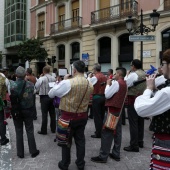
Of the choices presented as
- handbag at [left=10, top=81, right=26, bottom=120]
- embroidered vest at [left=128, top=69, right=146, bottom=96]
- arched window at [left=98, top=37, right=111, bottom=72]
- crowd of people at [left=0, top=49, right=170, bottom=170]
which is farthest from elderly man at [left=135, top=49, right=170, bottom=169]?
arched window at [left=98, top=37, right=111, bottom=72]

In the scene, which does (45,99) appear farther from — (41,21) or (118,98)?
(41,21)

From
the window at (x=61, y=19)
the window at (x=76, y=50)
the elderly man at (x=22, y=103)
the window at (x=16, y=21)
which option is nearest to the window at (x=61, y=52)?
the window at (x=76, y=50)

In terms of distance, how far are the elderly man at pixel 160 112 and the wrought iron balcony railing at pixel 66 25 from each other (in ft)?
59.9

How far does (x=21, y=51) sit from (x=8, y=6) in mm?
15195

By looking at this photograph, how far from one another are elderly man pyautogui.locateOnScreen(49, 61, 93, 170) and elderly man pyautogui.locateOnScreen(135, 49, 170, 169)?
1.63 meters

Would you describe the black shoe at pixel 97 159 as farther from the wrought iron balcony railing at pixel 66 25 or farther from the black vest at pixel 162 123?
the wrought iron balcony railing at pixel 66 25

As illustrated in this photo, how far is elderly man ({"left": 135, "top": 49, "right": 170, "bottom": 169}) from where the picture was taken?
212 cm

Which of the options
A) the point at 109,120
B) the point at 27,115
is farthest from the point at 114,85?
the point at 27,115

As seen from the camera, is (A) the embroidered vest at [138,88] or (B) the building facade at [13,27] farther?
(B) the building facade at [13,27]

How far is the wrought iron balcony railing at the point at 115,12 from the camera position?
1598 cm

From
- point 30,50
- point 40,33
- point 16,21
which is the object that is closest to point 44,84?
point 30,50

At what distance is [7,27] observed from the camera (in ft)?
109

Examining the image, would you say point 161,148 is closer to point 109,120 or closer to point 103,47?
point 109,120

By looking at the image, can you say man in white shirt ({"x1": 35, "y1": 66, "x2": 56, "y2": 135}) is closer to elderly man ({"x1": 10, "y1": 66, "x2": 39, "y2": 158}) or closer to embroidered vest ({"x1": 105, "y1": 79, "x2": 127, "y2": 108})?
elderly man ({"x1": 10, "y1": 66, "x2": 39, "y2": 158})
